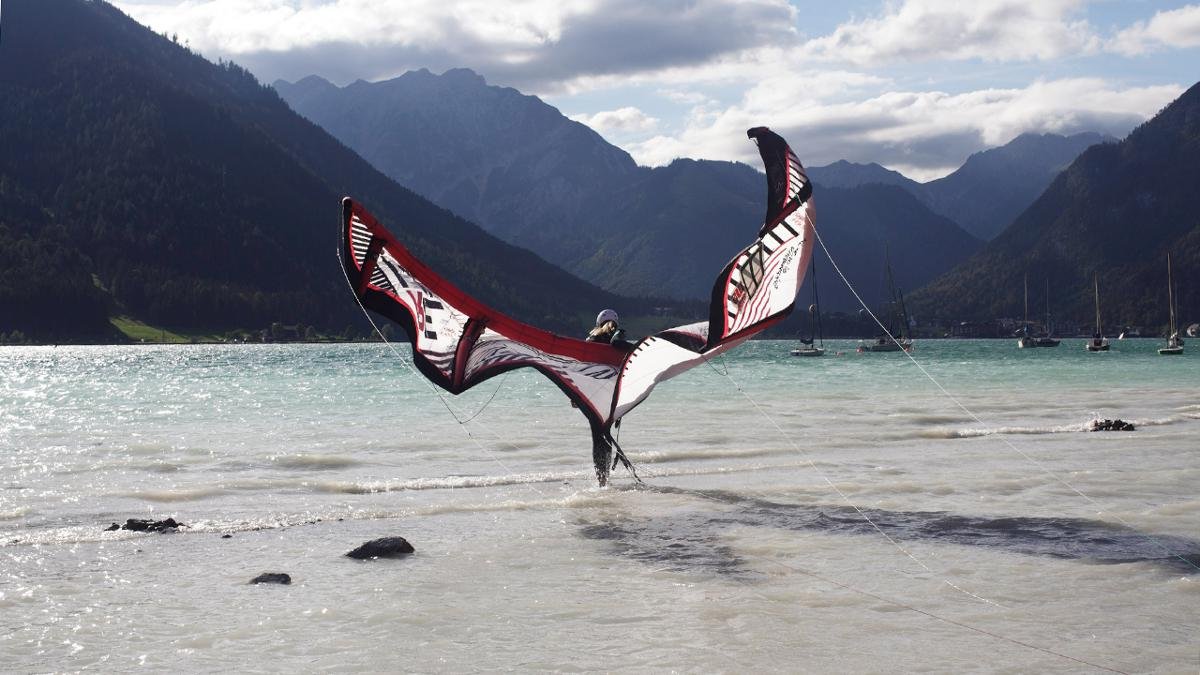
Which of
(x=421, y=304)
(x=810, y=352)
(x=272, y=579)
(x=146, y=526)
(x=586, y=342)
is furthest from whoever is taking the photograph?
(x=810, y=352)

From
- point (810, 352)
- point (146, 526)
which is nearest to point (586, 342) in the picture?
point (146, 526)

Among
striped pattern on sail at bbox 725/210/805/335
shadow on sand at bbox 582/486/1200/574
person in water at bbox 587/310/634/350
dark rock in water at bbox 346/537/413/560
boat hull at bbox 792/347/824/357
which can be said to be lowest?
boat hull at bbox 792/347/824/357

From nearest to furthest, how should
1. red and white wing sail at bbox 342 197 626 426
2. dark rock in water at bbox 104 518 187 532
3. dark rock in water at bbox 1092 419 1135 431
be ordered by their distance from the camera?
red and white wing sail at bbox 342 197 626 426 → dark rock in water at bbox 104 518 187 532 → dark rock in water at bbox 1092 419 1135 431

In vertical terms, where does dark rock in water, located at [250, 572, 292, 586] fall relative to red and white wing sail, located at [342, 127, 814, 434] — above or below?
below

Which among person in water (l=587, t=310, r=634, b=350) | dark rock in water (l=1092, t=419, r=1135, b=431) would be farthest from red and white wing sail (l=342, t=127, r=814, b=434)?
dark rock in water (l=1092, t=419, r=1135, b=431)

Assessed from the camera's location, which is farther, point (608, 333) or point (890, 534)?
point (608, 333)

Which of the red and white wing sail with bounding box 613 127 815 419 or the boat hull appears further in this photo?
the boat hull

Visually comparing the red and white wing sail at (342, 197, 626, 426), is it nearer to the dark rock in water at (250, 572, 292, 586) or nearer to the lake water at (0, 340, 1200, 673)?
the lake water at (0, 340, 1200, 673)

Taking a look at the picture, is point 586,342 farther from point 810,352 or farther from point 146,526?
point 810,352

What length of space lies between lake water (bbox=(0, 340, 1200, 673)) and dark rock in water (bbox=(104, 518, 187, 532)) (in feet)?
1.32

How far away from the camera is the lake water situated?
8492 mm

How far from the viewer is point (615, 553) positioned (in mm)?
12195

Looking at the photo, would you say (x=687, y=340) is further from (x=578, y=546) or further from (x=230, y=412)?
(x=230, y=412)

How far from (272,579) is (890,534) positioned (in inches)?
304
